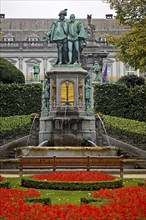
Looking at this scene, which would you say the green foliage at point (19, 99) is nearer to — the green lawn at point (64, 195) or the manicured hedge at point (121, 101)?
the manicured hedge at point (121, 101)

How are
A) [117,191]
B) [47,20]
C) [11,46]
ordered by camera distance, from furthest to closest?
1. [47,20]
2. [11,46]
3. [117,191]

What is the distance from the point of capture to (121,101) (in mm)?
40406

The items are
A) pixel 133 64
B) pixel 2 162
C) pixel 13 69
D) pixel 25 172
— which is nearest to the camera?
pixel 25 172

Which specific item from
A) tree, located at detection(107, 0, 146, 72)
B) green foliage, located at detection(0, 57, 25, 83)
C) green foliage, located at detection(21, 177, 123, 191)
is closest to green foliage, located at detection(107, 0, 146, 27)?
tree, located at detection(107, 0, 146, 72)

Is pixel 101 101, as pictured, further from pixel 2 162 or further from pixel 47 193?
pixel 47 193

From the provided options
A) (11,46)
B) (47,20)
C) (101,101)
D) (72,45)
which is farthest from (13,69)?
(47,20)

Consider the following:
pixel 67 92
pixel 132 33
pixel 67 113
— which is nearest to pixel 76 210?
pixel 67 113

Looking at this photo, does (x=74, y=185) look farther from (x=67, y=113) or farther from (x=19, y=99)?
(x=19, y=99)

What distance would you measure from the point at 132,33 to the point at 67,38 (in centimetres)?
354

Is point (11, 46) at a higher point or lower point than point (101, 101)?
higher

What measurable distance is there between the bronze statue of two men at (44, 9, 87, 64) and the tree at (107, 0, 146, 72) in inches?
74.8

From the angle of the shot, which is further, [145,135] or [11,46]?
[11,46]

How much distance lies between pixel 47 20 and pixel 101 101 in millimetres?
47096

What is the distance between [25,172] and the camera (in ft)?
72.5
